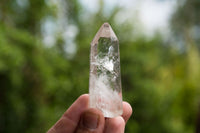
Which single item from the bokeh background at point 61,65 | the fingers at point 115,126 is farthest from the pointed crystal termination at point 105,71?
the bokeh background at point 61,65

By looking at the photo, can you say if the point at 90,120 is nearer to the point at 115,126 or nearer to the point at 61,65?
the point at 115,126

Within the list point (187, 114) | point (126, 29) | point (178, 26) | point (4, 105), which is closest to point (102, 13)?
point (126, 29)

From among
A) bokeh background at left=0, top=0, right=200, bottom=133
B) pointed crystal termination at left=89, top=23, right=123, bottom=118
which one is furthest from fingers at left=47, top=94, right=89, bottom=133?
bokeh background at left=0, top=0, right=200, bottom=133

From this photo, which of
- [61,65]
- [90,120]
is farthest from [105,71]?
[61,65]

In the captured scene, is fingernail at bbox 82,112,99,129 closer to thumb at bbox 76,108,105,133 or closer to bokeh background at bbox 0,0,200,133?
thumb at bbox 76,108,105,133

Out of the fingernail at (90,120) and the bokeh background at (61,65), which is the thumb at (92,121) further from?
the bokeh background at (61,65)

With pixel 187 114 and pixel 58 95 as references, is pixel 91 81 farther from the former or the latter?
pixel 187 114

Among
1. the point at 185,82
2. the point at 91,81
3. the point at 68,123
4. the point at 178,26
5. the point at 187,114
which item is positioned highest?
the point at 178,26
